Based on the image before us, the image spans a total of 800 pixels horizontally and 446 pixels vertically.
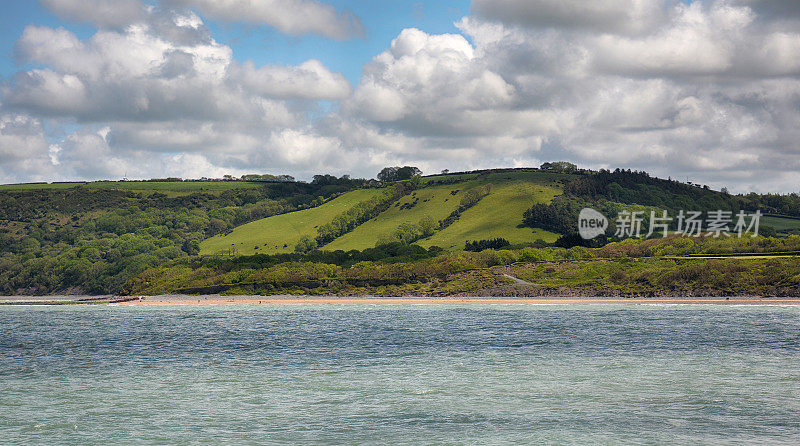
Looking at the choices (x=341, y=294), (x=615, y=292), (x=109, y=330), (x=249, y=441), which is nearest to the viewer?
(x=249, y=441)

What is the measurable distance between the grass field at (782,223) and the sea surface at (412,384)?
12928 cm

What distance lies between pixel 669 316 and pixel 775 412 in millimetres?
48239

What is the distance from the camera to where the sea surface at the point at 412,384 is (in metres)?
24.0

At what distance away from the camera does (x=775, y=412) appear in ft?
85.0

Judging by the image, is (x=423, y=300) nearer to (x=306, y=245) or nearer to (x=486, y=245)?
(x=486, y=245)

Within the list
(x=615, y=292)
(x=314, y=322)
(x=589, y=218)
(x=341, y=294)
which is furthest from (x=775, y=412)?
(x=589, y=218)

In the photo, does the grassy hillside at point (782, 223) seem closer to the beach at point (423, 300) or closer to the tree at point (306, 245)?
the beach at point (423, 300)

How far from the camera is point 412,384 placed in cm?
3359

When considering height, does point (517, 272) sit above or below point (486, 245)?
below

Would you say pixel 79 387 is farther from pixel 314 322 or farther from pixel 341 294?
pixel 341 294

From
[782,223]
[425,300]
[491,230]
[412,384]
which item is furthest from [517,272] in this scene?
[782,223]

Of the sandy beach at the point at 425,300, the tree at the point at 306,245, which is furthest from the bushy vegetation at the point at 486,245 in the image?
the tree at the point at 306,245

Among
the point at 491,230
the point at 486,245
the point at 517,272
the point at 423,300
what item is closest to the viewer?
the point at 423,300

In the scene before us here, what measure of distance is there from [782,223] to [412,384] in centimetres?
18424
